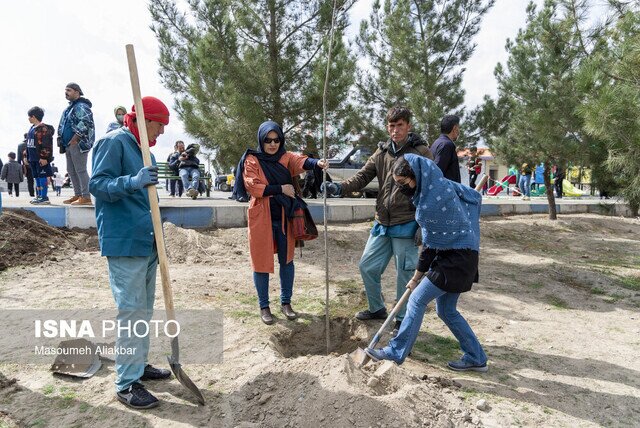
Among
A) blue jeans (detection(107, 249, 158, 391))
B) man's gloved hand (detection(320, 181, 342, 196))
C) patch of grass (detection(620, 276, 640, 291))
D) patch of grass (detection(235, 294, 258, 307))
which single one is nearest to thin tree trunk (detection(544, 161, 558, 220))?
patch of grass (detection(620, 276, 640, 291))

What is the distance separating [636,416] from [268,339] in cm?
247

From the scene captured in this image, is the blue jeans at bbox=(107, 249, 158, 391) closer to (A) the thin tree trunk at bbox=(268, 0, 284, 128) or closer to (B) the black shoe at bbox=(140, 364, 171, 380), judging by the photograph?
(B) the black shoe at bbox=(140, 364, 171, 380)

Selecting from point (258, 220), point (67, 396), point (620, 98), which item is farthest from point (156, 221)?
point (620, 98)

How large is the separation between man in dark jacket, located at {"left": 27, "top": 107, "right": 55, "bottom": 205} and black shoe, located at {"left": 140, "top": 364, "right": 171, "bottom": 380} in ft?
18.2

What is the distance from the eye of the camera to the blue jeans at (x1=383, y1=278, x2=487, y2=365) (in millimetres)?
3186

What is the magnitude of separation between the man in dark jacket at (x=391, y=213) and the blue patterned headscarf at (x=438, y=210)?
0.62 m

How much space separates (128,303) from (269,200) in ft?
5.38

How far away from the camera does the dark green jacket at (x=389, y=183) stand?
152 inches

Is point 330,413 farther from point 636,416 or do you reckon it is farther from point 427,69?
point 427,69

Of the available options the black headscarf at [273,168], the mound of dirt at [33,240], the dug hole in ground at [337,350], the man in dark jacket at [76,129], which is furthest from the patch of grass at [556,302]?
the man in dark jacket at [76,129]

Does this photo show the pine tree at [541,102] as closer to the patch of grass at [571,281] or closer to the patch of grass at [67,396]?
the patch of grass at [571,281]

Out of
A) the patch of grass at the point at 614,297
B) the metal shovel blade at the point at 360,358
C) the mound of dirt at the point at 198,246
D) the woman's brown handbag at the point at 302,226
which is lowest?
the patch of grass at the point at 614,297

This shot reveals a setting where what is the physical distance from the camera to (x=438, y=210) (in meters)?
3.10

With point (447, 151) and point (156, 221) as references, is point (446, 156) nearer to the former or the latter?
point (447, 151)
